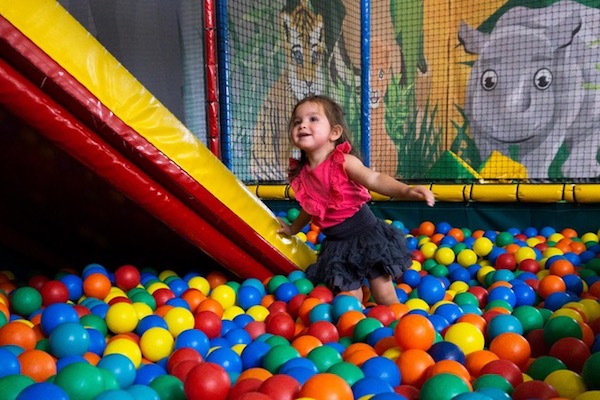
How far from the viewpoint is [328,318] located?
143 centimetres

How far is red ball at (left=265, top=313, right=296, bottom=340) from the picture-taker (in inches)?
53.4

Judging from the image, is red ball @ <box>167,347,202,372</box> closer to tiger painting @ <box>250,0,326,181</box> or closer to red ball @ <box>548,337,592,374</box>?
red ball @ <box>548,337,592,374</box>

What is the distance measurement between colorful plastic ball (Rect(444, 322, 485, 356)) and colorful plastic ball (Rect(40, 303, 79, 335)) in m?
0.84

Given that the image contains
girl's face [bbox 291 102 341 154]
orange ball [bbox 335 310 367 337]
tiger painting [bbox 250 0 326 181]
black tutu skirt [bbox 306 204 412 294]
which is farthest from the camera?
tiger painting [bbox 250 0 326 181]

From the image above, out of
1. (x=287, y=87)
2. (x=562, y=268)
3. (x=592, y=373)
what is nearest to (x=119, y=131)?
(x=592, y=373)

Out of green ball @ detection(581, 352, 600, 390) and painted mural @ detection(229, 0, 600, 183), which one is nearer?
green ball @ detection(581, 352, 600, 390)

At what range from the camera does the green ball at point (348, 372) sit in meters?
0.96

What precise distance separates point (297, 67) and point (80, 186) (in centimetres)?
300

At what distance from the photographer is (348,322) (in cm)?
134

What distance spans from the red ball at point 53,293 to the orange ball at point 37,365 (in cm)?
56

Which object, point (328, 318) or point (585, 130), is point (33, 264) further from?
point (585, 130)

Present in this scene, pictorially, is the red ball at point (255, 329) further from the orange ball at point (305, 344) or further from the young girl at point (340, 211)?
the young girl at point (340, 211)

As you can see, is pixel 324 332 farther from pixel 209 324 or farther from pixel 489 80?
pixel 489 80

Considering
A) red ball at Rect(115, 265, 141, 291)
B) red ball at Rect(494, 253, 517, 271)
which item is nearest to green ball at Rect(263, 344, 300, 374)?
red ball at Rect(115, 265, 141, 291)
